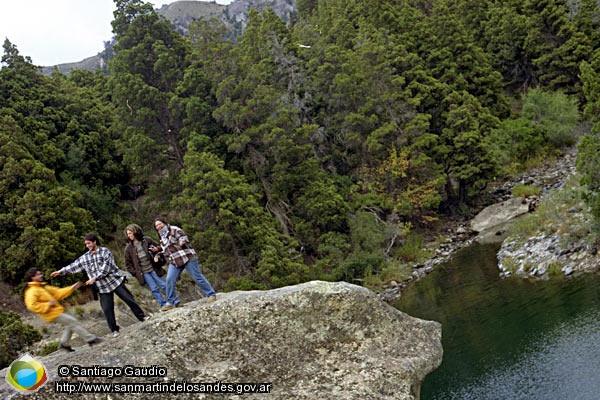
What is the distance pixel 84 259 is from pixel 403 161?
3157 cm

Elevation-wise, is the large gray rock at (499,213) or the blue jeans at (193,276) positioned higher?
the blue jeans at (193,276)

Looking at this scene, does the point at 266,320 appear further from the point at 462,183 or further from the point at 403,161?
the point at 462,183

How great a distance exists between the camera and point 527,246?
24734mm

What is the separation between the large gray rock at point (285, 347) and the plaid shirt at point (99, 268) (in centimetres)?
94

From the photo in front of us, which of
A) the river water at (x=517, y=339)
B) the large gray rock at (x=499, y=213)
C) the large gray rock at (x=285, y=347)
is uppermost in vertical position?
the large gray rock at (x=285, y=347)

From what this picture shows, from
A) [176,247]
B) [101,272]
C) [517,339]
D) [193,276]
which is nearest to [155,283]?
[193,276]

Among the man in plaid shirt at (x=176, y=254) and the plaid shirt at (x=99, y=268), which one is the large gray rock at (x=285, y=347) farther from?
the plaid shirt at (x=99, y=268)

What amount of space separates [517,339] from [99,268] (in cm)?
1340

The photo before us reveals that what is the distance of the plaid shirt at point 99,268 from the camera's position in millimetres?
9180

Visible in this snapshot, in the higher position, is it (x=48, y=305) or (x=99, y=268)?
(x=99, y=268)

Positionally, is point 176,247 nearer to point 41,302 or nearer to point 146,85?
point 41,302

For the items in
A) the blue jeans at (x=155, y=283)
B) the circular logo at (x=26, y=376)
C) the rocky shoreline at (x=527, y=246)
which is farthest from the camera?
the rocky shoreline at (x=527, y=246)

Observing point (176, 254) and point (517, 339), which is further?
point (517, 339)

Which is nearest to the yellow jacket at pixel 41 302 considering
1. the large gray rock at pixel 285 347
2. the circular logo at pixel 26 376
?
the large gray rock at pixel 285 347
